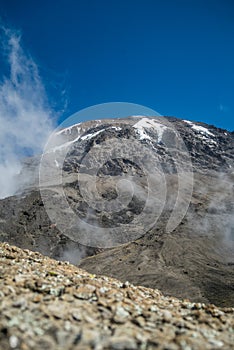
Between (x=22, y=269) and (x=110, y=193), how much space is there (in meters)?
126

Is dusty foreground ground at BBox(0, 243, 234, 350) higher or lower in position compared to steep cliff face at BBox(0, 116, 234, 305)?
lower

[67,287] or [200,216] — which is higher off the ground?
[200,216]

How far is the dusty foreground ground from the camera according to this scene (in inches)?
248

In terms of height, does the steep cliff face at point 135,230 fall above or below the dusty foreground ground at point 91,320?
above

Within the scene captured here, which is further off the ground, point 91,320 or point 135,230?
point 135,230

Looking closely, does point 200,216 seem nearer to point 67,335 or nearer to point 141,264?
point 141,264

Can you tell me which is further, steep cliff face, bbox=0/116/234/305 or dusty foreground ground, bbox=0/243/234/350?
steep cliff face, bbox=0/116/234/305

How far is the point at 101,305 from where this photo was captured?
8.17 m

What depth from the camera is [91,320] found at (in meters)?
7.28

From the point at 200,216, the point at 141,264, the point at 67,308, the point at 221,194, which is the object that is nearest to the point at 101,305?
the point at 67,308

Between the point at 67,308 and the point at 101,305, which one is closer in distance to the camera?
the point at 67,308

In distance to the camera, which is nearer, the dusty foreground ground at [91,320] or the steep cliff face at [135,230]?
the dusty foreground ground at [91,320]

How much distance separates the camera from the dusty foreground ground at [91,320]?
6.30 metres

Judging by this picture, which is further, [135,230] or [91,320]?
[135,230]
